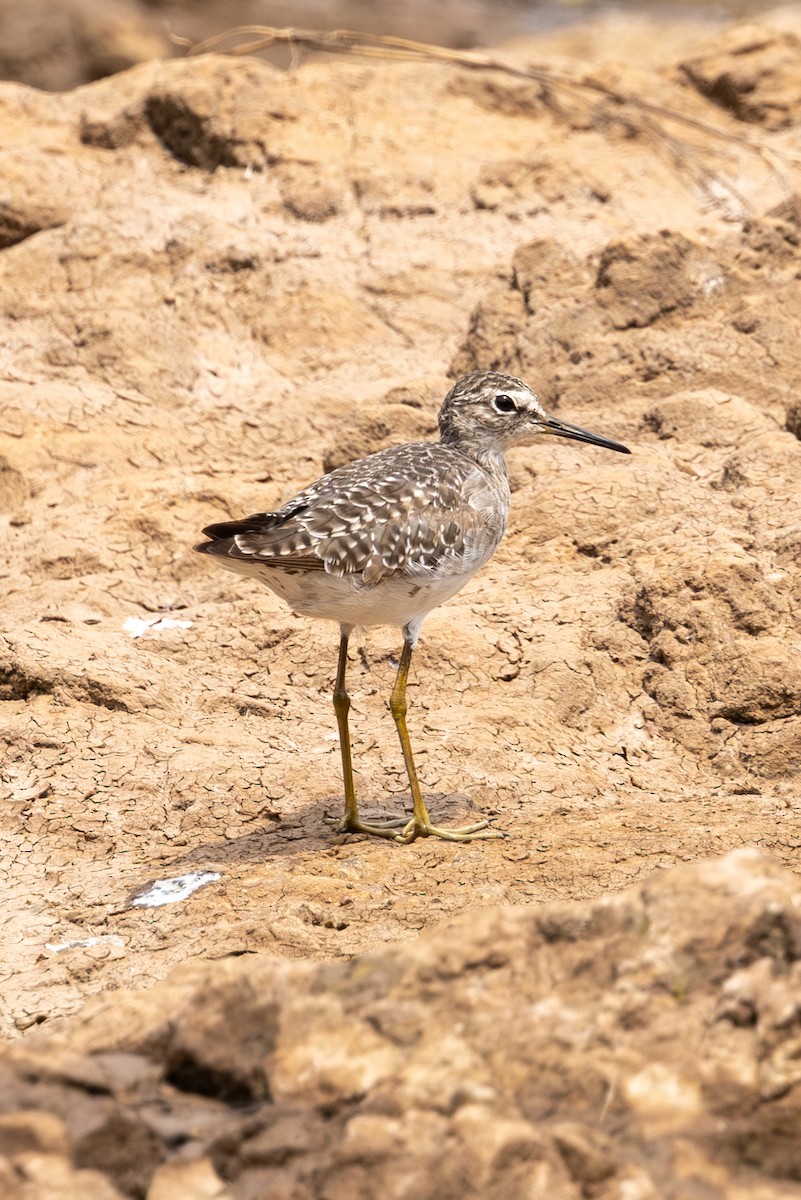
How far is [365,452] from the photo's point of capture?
8062 mm

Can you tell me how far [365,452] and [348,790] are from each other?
275cm

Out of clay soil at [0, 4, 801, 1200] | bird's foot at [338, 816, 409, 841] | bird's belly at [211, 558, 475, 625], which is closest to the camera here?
clay soil at [0, 4, 801, 1200]

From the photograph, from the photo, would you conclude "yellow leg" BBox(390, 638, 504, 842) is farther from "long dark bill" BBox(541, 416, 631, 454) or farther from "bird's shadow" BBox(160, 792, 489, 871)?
"long dark bill" BBox(541, 416, 631, 454)

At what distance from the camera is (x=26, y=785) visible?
19.6 ft

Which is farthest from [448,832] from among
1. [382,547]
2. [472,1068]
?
[472,1068]

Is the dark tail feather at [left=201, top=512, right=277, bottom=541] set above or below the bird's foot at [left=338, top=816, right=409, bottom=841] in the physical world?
above

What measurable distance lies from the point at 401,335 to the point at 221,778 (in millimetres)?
4320

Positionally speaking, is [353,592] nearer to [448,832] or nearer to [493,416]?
[448,832]

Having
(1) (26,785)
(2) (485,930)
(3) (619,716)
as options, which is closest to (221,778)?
(1) (26,785)

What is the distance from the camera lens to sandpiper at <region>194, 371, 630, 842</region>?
5.62 metres

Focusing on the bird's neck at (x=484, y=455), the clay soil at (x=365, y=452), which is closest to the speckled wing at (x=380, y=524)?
the bird's neck at (x=484, y=455)

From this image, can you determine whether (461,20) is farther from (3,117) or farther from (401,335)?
(401,335)

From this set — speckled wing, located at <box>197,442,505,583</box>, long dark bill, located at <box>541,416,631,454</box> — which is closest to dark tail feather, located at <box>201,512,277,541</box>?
speckled wing, located at <box>197,442,505,583</box>

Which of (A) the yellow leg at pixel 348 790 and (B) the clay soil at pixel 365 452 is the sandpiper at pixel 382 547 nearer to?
(A) the yellow leg at pixel 348 790
